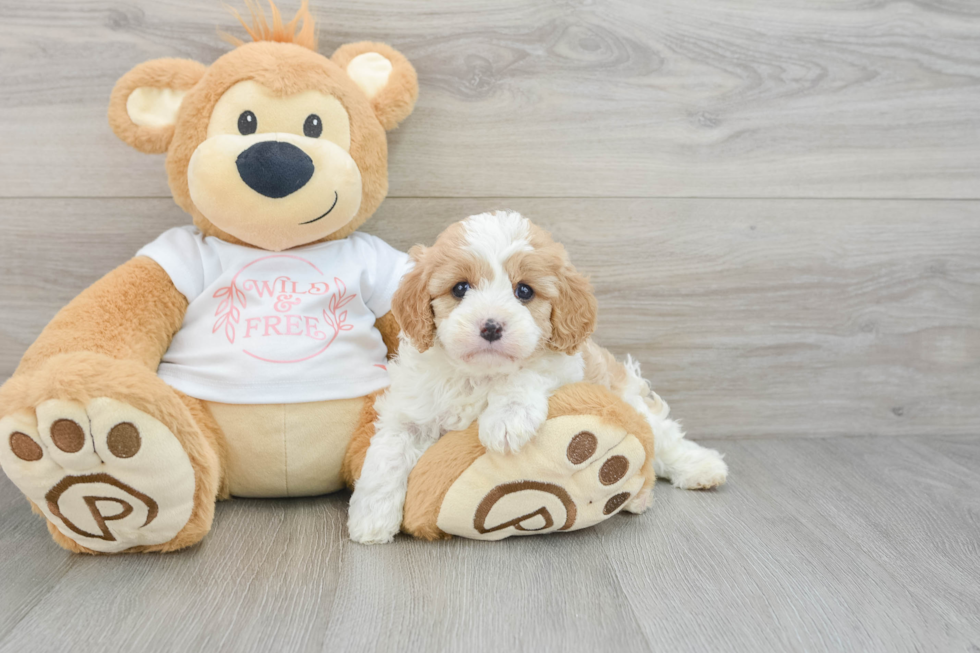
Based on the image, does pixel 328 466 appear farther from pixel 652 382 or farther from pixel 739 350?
pixel 739 350

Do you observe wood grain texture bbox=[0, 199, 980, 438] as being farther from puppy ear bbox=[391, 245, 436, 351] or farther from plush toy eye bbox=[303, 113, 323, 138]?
puppy ear bbox=[391, 245, 436, 351]

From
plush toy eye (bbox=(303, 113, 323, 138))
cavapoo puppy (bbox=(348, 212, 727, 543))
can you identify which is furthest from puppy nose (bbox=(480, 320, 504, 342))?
plush toy eye (bbox=(303, 113, 323, 138))

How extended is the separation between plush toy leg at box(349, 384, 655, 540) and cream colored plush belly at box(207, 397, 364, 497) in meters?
0.18

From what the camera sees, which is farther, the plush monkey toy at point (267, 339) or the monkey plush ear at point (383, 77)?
the monkey plush ear at point (383, 77)

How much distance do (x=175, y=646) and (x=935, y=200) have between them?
5.39 feet

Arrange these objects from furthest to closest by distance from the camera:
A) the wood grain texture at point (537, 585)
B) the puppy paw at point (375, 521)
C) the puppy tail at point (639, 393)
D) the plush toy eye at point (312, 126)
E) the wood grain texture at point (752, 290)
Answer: the wood grain texture at point (752, 290), the puppy tail at point (639, 393), the plush toy eye at point (312, 126), the puppy paw at point (375, 521), the wood grain texture at point (537, 585)

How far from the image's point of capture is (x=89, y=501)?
928 mm

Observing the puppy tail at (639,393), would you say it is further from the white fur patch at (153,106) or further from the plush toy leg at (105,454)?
the white fur patch at (153,106)

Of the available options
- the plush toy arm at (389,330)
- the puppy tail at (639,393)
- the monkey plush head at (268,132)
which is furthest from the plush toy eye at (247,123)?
the puppy tail at (639,393)

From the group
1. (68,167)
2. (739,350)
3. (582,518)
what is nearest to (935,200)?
(739,350)

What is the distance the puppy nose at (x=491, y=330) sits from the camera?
3.08 feet

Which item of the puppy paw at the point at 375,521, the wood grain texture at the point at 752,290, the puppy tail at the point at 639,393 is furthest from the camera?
the wood grain texture at the point at 752,290

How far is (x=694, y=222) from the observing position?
1.48m

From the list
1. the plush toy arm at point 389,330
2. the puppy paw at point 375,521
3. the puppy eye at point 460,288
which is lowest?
the puppy paw at point 375,521
